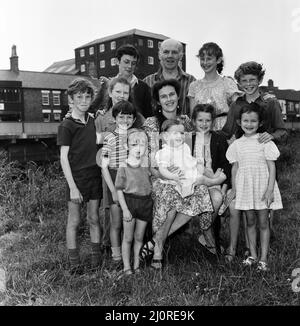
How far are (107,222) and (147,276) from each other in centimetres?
118

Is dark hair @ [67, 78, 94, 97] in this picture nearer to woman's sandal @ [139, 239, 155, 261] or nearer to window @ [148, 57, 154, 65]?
woman's sandal @ [139, 239, 155, 261]

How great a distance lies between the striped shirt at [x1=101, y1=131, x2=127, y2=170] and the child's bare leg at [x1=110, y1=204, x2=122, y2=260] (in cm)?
44

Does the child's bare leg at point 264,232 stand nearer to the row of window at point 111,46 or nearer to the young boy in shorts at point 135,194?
the young boy in shorts at point 135,194

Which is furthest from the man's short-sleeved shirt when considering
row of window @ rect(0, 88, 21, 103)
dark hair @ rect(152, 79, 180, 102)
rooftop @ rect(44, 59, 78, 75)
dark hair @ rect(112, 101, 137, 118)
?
rooftop @ rect(44, 59, 78, 75)

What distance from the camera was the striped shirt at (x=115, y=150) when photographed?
3.93 m

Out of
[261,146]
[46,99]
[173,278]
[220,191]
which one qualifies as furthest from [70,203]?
[46,99]

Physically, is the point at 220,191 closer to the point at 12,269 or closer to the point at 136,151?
the point at 136,151

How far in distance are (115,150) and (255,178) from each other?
1.40m

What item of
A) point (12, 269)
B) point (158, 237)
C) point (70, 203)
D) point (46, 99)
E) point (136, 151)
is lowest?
point (12, 269)

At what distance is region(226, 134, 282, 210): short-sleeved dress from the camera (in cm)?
383

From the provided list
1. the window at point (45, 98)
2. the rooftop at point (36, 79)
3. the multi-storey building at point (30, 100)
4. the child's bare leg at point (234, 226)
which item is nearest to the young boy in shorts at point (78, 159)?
the child's bare leg at point (234, 226)

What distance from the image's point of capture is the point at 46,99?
1661 inches
